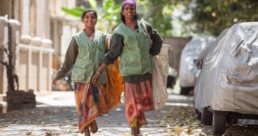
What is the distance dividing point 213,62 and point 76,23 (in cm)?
2675

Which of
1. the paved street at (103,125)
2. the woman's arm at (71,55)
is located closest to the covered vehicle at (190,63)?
the paved street at (103,125)

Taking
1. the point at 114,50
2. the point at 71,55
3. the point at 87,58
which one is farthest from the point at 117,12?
the point at 114,50

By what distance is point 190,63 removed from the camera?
22188mm

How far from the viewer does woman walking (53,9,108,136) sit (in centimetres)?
735

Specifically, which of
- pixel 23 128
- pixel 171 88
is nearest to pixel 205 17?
pixel 171 88

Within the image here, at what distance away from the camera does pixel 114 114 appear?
12.5 m

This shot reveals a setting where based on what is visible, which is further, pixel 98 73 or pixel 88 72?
pixel 88 72

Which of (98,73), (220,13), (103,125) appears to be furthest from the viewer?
(220,13)

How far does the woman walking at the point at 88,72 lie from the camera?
7.35 metres

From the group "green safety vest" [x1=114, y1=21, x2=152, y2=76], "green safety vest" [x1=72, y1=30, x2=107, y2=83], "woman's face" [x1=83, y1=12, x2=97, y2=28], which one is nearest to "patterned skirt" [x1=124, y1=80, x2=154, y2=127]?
"green safety vest" [x1=114, y1=21, x2=152, y2=76]

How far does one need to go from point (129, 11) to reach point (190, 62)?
15.2m

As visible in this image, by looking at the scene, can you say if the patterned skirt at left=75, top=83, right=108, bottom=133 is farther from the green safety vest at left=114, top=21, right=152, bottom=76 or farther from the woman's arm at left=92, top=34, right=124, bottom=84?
the green safety vest at left=114, top=21, right=152, bottom=76

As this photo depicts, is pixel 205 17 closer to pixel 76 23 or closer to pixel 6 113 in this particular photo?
pixel 76 23

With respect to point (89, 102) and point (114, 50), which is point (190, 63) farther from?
point (114, 50)
